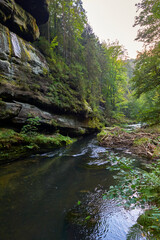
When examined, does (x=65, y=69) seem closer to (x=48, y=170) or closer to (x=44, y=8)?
(x=44, y=8)

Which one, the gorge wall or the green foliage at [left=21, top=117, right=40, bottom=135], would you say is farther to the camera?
the green foliage at [left=21, top=117, right=40, bottom=135]

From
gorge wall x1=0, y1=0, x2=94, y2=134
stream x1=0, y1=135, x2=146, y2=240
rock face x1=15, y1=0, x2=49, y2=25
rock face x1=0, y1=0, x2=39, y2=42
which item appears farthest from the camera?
rock face x1=15, y1=0, x2=49, y2=25

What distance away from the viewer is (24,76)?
26.9 feet

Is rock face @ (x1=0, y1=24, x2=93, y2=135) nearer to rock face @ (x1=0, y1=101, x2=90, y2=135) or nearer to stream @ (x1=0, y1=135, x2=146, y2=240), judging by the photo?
rock face @ (x1=0, y1=101, x2=90, y2=135)

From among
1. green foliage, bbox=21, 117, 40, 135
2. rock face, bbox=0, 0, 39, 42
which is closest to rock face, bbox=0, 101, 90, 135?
green foliage, bbox=21, 117, 40, 135

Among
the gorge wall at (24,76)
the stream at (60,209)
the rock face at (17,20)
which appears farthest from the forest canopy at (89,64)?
the stream at (60,209)

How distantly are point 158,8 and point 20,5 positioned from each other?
1025cm

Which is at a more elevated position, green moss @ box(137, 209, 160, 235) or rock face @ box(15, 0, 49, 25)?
rock face @ box(15, 0, 49, 25)

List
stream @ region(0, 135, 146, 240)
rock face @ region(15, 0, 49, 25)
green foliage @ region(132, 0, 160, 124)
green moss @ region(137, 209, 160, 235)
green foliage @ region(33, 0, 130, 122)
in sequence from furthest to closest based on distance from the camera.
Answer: green foliage @ region(33, 0, 130, 122)
rock face @ region(15, 0, 49, 25)
green foliage @ region(132, 0, 160, 124)
stream @ region(0, 135, 146, 240)
green moss @ region(137, 209, 160, 235)

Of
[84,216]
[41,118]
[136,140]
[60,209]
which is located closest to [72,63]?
[41,118]

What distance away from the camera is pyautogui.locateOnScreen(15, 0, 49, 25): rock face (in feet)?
32.2

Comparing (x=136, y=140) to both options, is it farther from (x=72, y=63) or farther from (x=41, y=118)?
(x=72, y=63)

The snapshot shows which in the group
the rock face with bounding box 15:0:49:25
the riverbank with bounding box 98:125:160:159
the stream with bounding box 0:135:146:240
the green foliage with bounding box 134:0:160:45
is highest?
the rock face with bounding box 15:0:49:25

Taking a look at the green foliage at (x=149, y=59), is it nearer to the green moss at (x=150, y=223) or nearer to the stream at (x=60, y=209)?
the stream at (x=60, y=209)
